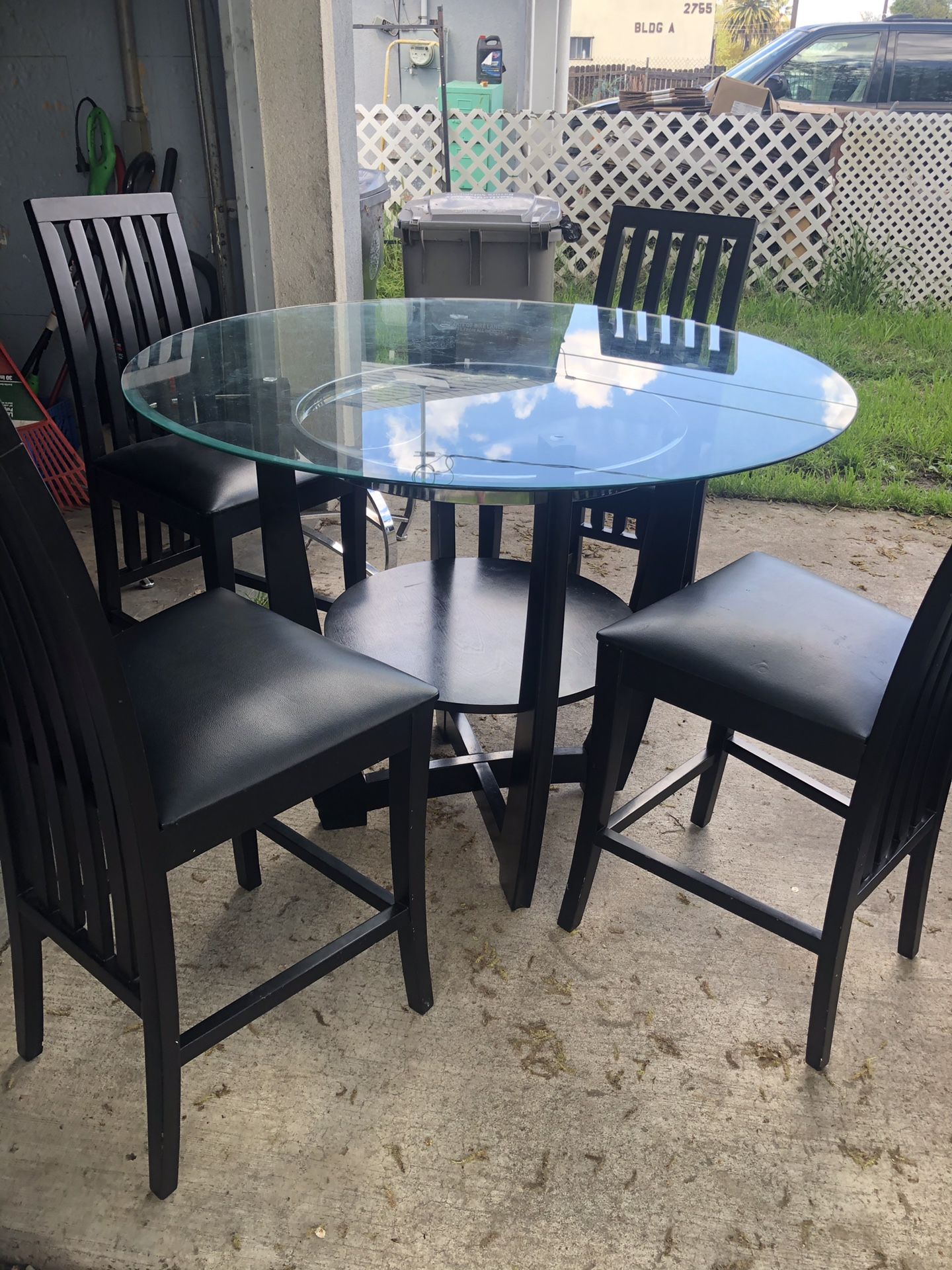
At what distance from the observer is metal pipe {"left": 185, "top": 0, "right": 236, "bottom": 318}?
9.86ft

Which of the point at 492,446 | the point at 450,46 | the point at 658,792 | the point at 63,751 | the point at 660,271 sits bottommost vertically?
the point at 658,792

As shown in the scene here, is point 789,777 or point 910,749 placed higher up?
point 910,749

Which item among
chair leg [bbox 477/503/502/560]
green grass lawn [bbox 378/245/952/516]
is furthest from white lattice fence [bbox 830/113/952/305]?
chair leg [bbox 477/503/502/560]

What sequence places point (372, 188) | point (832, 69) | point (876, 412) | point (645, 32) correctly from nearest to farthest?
1. point (876, 412)
2. point (372, 188)
3. point (832, 69)
4. point (645, 32)

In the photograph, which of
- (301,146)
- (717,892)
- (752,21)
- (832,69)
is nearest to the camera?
(717,892)

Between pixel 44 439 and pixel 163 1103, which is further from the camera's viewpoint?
pixel 44 439

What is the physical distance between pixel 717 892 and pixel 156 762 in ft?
2.91

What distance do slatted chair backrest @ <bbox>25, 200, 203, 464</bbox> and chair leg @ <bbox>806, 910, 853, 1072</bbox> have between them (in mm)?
1870

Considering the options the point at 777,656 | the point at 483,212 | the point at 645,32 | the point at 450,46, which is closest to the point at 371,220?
the point at 483,212

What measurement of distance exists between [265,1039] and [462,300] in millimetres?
1936

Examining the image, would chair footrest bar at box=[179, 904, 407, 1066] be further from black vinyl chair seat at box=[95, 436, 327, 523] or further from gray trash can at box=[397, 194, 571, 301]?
gray trash can at box=[397, 194, 571, 301]

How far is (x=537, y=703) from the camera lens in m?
1.65

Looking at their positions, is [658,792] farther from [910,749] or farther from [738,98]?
[738,98]

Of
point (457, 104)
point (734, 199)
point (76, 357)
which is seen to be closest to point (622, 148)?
point (734, 199)
